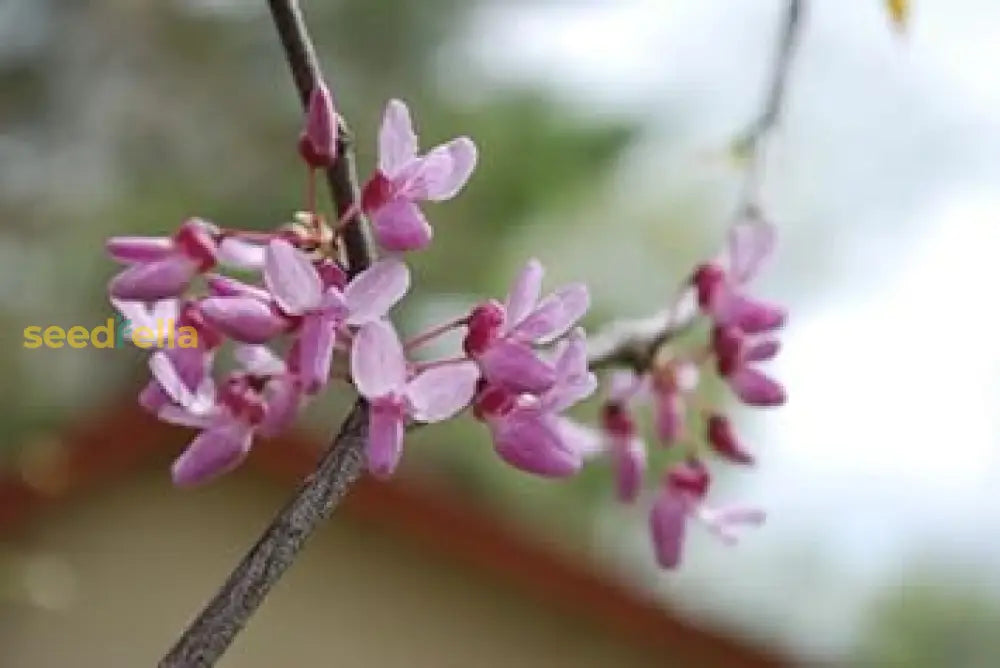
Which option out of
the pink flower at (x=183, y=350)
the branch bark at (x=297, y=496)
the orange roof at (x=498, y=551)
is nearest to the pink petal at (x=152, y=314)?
the pink flower at (x=183, y=350)

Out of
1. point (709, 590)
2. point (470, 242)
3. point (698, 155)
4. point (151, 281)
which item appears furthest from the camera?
point (709, 590)

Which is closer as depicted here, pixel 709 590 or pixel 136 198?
pixel 136 198

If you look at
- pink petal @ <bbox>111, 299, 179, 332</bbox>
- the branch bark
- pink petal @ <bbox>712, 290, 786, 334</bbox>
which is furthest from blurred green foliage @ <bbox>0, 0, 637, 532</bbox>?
the branch bark

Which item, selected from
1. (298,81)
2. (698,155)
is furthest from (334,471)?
(698,155)

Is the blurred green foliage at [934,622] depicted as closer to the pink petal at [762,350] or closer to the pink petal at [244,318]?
the pink petal at [762,350]

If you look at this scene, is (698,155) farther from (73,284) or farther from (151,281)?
(73,284)

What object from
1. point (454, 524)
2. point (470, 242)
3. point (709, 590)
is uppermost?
point (454, 524)

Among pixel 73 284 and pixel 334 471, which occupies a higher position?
pixel 334 471

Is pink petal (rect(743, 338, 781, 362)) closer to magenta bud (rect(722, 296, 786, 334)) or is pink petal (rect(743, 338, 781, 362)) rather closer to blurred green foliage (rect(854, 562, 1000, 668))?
magenta bud (rect(722, 296, 786, 334))
